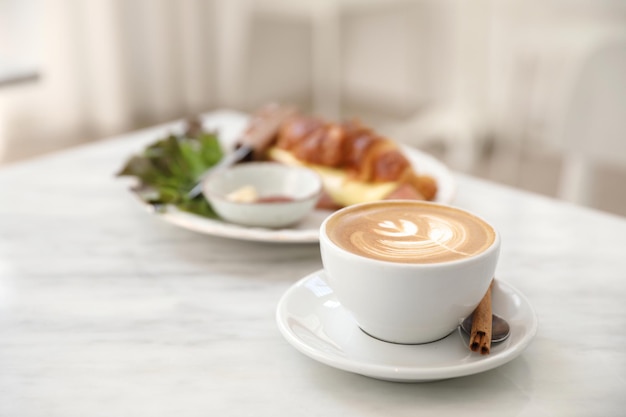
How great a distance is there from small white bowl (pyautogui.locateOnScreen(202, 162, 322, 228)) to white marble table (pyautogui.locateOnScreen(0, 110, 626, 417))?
0.04m

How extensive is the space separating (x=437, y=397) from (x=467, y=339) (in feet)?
0.20

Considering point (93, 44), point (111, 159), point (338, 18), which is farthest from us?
point (338, 18)

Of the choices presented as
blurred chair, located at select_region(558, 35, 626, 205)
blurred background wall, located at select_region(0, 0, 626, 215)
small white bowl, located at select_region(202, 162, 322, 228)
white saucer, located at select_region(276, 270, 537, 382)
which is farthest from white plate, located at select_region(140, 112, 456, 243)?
blurred background wall, located at select_region(0, 0, 626, 215)

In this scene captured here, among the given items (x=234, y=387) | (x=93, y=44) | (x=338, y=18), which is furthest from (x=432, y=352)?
(x=338, y=18)

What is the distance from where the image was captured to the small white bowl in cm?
92

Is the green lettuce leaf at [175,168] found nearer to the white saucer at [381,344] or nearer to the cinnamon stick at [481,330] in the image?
the white saucer at [381,344]

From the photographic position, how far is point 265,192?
103 centimetres

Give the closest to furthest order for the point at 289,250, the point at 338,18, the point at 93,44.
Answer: the point at 289,250 < the point at 93,44 < the point at 338,18

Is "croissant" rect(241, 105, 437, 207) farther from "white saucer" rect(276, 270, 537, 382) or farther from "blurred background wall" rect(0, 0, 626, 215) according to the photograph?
"blurred background wall" rect(0, 0, 626, 215)

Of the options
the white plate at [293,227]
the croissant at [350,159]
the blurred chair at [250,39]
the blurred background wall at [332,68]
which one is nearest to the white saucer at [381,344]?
the white plate at [293,227]

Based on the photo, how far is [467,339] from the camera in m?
0.63

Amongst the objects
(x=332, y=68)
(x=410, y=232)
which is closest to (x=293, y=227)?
(x=410, y=232)

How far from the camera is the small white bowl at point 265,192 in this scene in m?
0.92

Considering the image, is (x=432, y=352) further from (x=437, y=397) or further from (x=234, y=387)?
(x=234, y=387)
